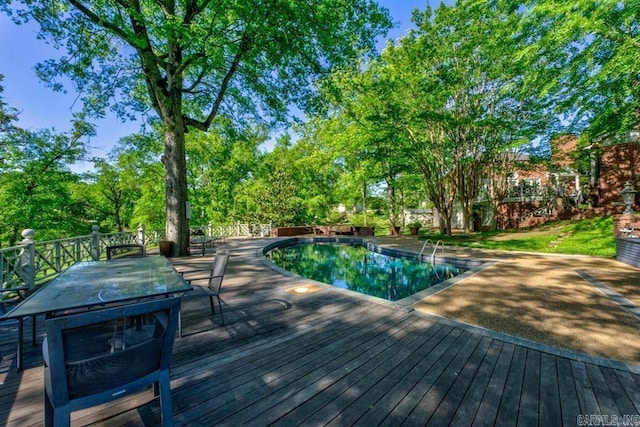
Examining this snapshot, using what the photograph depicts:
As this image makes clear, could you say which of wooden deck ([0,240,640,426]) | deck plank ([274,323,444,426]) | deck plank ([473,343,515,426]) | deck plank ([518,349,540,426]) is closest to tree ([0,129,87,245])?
wooden deck ([0,240,640,426])

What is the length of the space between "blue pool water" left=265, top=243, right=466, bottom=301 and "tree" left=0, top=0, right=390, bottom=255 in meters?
4.92

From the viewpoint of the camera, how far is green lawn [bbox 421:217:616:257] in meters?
9.72

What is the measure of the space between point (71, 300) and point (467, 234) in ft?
54.9

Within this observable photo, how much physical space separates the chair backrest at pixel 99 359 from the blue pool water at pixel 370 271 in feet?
19.3

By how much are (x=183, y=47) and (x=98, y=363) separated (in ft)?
27.2

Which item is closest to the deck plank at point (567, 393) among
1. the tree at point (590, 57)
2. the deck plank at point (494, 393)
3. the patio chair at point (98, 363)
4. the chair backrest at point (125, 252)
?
the deck plank at point (494, 393)

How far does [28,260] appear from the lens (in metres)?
5.17

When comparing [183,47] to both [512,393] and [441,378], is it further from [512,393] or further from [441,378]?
[512,393]

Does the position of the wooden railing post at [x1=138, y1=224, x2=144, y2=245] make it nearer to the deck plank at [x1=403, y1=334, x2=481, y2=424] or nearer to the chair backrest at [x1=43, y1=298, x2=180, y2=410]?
the chair backrest at [x1=43, y1=298, x2=180, y2=410]

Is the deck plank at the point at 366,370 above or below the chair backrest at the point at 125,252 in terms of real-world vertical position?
below

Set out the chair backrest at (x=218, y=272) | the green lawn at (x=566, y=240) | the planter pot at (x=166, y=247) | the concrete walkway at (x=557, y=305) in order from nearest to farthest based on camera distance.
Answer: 1. the concrete walkway at (x=557, y=305)
2. the chair backrest at (x=218, y=272)
3. the planter pot at (x=166, y=247)
4. the green lawn at (x=566, y=240)

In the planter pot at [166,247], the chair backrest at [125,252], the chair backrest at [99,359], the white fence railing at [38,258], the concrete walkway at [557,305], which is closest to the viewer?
the chair backrest at [99,359]

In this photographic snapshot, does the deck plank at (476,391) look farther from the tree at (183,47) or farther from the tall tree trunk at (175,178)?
the tall tree trunk at (175,178)

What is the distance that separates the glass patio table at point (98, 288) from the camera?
6.51 ft
